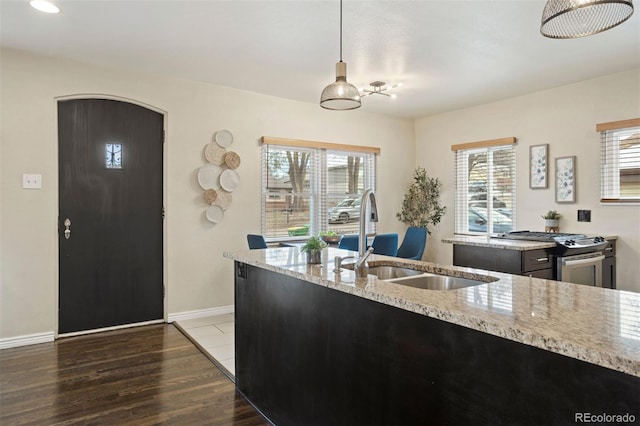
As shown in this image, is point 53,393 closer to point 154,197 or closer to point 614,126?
point 154,197

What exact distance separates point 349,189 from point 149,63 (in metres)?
3.03

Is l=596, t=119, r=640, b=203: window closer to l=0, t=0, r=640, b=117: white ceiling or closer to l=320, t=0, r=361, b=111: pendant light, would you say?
l=0, t=0, r=640, b=117: white ceiling

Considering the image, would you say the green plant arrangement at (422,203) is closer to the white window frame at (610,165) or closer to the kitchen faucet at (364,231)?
the white window frame at (610,165)

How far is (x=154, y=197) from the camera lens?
14.1 feet

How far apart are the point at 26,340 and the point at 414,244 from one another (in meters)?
4.03

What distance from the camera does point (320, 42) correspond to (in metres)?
3.35

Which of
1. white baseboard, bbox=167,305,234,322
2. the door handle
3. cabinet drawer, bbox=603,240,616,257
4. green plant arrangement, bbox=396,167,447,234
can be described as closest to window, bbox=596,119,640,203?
cabinet drawer, bbox=603,240,616,257

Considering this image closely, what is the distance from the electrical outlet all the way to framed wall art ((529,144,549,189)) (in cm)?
49

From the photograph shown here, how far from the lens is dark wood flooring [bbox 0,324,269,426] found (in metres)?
2.36

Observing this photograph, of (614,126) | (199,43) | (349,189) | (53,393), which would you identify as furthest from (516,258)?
(53,393)

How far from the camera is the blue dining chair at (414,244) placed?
192 inches

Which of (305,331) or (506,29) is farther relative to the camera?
(506,29)

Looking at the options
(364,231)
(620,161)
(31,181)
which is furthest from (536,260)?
(31,181)

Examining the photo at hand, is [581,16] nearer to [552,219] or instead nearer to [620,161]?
[620,161]
